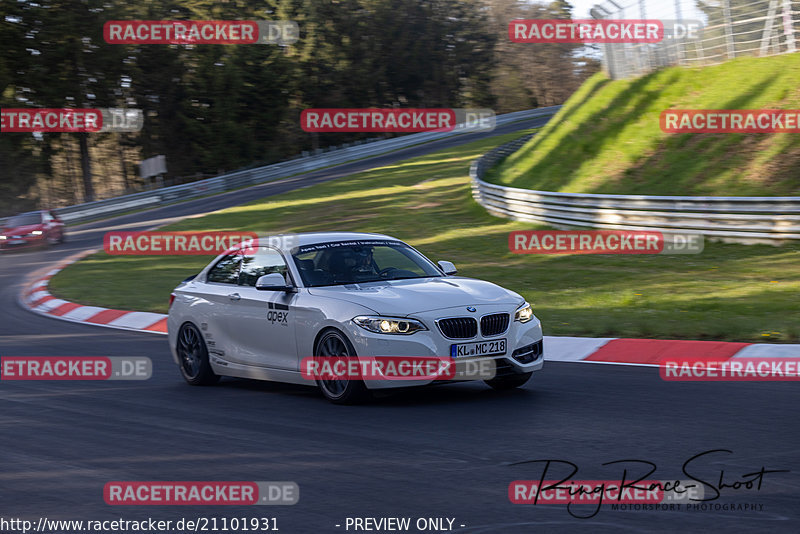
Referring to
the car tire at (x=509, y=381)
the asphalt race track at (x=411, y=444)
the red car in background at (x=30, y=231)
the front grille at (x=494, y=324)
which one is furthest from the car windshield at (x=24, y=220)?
the front grille at (x=494, y=324)

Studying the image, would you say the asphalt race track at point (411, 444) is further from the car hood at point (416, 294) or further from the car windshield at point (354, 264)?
the car windshield at point (354, 264)

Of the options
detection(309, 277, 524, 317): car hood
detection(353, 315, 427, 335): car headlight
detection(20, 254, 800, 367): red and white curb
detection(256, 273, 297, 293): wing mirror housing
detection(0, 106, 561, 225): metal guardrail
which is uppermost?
detection(256, 273, 297, 293): wing mirror housing

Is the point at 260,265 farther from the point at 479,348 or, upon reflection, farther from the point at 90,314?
the point at 90,314

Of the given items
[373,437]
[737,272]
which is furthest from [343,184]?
[373,437]

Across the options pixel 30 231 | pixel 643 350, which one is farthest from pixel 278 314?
pixel 30 231

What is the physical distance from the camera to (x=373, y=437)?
7027mm

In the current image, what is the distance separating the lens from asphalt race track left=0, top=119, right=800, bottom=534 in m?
5.20

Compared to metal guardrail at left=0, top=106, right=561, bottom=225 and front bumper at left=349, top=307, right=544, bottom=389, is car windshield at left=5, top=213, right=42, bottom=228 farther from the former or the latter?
front bumper at left=349, top=307, right=544, bottom=389

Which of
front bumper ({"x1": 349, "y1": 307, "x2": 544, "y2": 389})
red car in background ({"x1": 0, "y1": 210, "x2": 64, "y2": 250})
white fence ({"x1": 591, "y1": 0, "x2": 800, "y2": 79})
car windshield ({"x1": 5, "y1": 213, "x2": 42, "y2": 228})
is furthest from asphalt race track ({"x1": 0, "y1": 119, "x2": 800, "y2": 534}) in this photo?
car windshield ({"x1": 5, "y1": 213, "x2": 42, "y2": 228})

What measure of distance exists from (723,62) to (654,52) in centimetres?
242

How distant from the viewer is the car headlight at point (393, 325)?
26.2 ft

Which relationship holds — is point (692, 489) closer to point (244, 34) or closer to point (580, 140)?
point (580, 140)

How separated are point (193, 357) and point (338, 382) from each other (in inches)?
92.8

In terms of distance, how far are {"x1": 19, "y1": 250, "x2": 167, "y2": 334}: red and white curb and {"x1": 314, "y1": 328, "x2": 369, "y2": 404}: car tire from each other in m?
6.56
